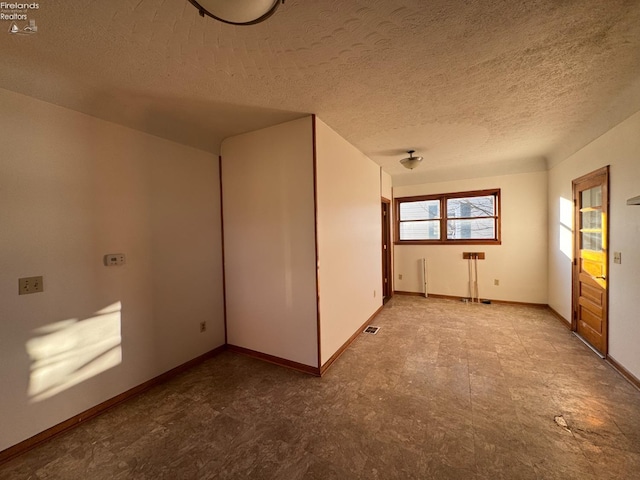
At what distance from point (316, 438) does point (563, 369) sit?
8.60 ft

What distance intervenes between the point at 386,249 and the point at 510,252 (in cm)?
223

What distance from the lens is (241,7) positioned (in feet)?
3.39

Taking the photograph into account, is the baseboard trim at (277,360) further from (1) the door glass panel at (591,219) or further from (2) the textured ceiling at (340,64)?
(1) the door glass panel at (591,219)

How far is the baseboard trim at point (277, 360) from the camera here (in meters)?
2.61

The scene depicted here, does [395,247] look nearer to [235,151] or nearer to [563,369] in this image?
[563,369]

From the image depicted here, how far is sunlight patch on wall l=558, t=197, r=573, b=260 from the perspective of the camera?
3581mm

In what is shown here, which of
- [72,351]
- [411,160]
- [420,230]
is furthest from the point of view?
[420,230]

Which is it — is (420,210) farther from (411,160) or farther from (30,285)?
(30,285)

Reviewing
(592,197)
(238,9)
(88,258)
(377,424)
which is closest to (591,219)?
(592,197)

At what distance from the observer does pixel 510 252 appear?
15.5ft

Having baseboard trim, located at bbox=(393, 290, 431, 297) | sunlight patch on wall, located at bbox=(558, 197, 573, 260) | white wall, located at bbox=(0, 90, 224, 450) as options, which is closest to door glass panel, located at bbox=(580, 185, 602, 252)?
A: sunlight patch on wall, located at bbox=(558, 197, 573, 260)

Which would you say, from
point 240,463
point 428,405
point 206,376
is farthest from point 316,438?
point 206,376

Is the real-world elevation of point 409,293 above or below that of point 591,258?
below

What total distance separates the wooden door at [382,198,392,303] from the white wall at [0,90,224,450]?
3554 millimetres
